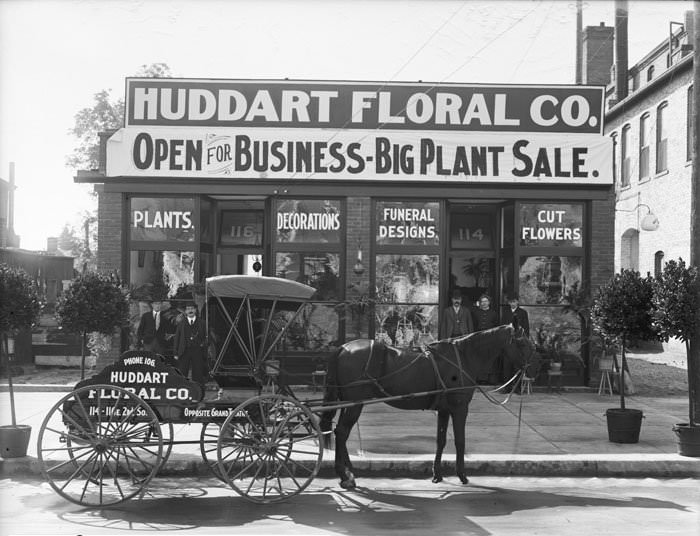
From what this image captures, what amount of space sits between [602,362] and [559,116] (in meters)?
5.14

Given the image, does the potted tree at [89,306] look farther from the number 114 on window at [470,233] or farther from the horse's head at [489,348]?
the number 114 on window at [470,233]

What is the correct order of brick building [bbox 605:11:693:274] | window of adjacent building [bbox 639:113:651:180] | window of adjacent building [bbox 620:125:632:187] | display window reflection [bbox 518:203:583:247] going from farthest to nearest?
1. window of adjacent building [bbox 620:125:632:187]
2. window of adjacent building [bbox 639:113:651:180]
3. brick building [bbox 605:11:693:274]
4. display window reflection [bbox 518:203:583:247]

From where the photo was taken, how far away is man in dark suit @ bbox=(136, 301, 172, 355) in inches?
568

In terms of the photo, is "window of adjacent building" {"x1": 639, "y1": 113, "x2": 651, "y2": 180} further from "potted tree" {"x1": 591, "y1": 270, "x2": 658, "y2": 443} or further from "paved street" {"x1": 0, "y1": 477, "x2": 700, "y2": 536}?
"paved street" {"x1": 0, "y1": 477, "x2": 700, "y2": 536}

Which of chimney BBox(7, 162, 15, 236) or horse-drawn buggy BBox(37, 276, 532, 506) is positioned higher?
chimney BBox(7, 162, 15, 236)

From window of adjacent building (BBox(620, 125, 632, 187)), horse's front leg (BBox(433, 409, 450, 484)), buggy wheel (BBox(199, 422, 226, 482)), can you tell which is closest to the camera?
buggy wheel (BBox(199, 422, 226, 482))

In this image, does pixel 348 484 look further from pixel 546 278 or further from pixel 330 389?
pixel 546 278

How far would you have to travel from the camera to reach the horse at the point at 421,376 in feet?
27.6

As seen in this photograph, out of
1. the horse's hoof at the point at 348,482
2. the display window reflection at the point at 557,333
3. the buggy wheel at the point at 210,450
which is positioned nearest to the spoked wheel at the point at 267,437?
the buggy wheel at the point at 210,450

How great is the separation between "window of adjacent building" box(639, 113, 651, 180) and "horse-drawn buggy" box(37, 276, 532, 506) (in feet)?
71.0

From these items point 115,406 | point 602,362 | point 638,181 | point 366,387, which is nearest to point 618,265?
point 638,181

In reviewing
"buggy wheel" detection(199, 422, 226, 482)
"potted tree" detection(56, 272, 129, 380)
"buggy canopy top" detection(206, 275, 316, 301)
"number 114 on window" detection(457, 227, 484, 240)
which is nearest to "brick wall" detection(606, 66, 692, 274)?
"number 114 on window" detection(457, 227, 484, 240)

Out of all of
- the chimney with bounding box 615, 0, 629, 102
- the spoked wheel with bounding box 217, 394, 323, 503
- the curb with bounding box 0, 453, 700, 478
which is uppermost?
the chimney with bounding box 615, 0, 629, 102

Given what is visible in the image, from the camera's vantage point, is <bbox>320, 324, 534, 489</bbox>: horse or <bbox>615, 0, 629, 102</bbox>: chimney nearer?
<bbox>320, 324, 534, 489</bbox>: horse
